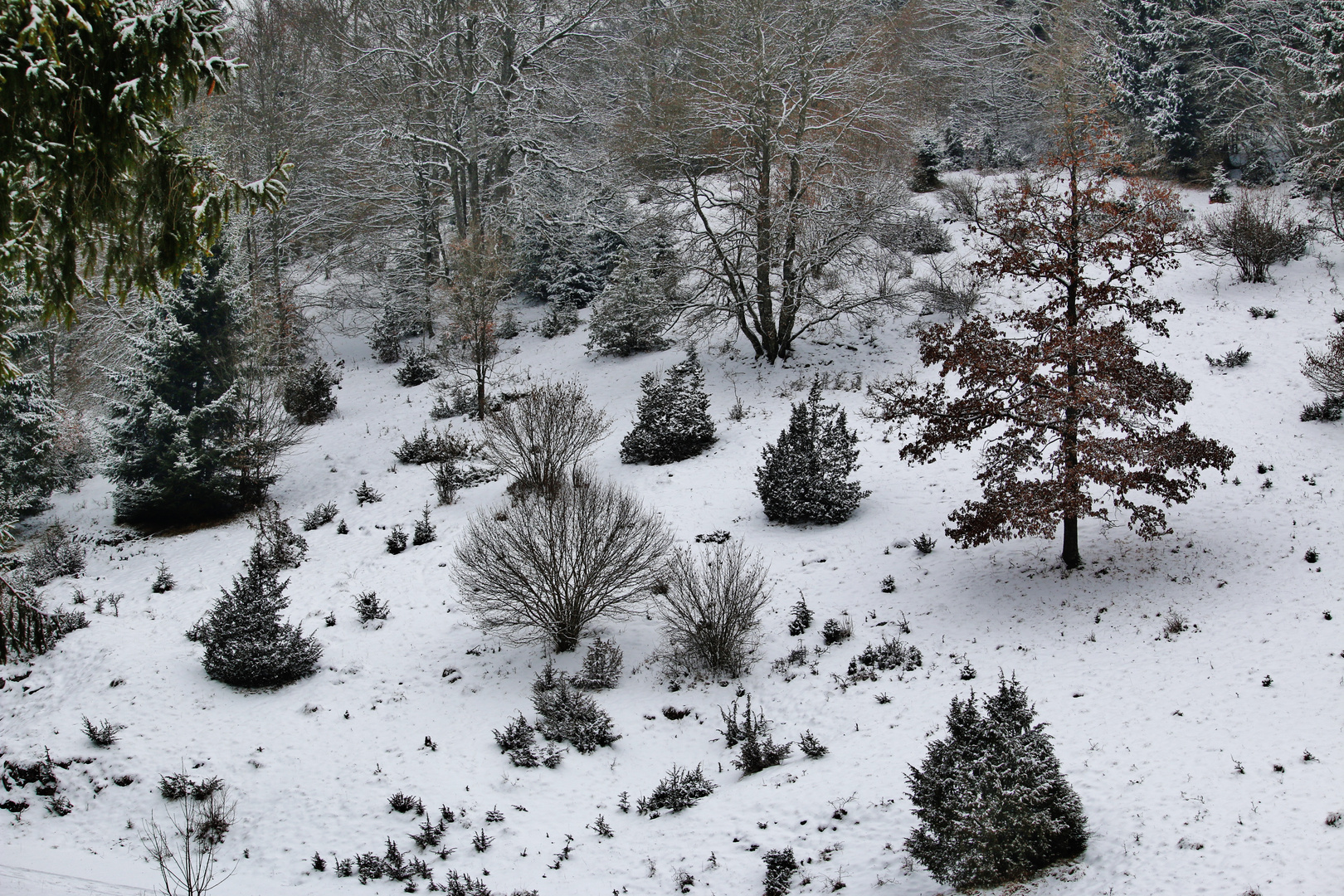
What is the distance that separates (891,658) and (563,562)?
4.71 metres

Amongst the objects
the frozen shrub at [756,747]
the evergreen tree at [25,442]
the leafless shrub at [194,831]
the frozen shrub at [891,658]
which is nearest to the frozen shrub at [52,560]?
the evergreen tree at [25,442]

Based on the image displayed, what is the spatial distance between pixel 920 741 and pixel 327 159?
87.9 feet

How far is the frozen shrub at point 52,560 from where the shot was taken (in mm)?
15609

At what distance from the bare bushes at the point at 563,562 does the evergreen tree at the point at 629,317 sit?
32.2 ft

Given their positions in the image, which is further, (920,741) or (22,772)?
(22,772)

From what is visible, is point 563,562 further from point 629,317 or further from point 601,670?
point 629,317

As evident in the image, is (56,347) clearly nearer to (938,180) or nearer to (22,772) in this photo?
(22,772)

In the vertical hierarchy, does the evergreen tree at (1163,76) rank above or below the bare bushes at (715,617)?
above

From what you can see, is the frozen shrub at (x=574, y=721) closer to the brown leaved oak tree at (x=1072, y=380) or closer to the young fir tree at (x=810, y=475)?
the young fir tree at (x=810, y=475)

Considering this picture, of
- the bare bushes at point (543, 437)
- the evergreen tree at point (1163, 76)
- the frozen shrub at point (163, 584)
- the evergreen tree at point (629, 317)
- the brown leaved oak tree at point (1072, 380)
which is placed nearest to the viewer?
the brown leaved oak tree at point (1072, 380)

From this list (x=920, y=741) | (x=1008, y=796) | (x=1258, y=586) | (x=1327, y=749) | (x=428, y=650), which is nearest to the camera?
(x=1008, y=796)

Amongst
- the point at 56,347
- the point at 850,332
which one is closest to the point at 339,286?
the point at 56,347

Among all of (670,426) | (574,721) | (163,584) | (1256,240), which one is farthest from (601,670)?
(1256,240)

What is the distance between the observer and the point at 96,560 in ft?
55.0
